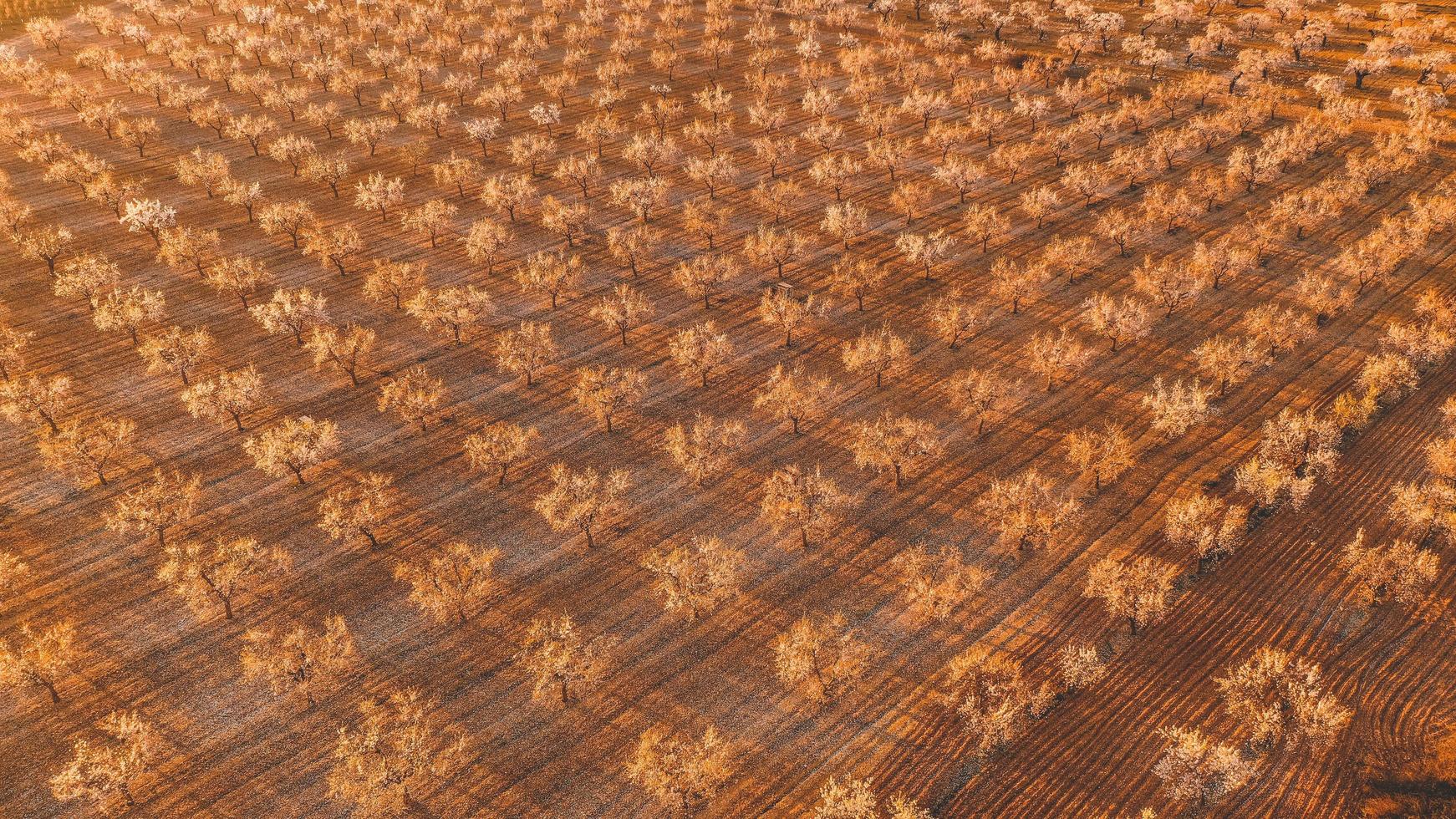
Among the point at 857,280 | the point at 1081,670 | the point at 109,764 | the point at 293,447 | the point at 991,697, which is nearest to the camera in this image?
the point at 109,764

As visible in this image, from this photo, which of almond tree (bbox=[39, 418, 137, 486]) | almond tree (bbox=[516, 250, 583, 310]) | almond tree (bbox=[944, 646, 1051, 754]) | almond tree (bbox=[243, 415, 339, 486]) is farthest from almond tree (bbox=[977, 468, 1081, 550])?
almond tree (bbox=[39, 418, 137, 486])

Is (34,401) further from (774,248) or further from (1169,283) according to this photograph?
(1169,283)

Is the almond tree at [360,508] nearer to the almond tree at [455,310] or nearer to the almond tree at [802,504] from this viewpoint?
the almond tree at [455,310]

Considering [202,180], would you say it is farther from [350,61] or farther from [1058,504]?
[1058,504]

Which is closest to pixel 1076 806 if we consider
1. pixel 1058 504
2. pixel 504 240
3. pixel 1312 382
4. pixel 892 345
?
pixel 1058 504

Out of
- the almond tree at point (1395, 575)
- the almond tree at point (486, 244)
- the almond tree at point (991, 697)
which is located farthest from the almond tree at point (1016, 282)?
the almond tree at point (486, 244)

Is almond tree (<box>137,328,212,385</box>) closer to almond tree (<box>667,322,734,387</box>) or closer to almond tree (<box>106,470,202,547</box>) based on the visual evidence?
almond tree (<box>106,470,202,547</box>)

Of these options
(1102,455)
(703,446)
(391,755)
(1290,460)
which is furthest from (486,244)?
(1290,460)
